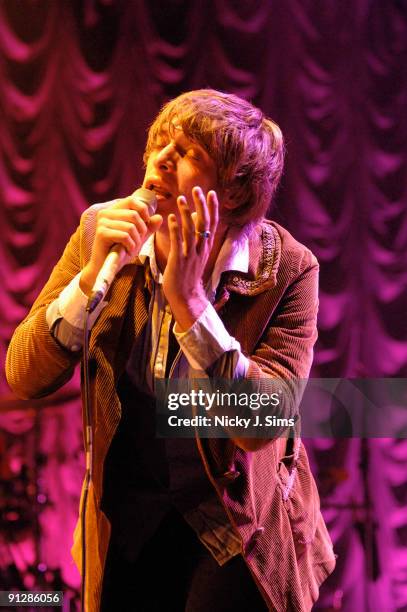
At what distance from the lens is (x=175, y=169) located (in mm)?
1202

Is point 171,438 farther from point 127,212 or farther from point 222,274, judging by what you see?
point 127,212

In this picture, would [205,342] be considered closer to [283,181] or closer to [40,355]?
[40,355]

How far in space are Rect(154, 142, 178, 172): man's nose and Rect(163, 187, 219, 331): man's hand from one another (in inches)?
5.3

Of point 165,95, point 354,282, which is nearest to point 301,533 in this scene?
point 354,282

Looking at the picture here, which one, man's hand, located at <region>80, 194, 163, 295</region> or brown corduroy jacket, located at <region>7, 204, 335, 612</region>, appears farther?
brown corduroy jacket, located at <region>7, 204, 335, 612</region>

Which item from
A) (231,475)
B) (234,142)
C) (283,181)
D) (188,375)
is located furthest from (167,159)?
(283,181)

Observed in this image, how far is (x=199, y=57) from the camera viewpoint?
251 cm

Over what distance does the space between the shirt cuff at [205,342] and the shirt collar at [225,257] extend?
0.15 metres

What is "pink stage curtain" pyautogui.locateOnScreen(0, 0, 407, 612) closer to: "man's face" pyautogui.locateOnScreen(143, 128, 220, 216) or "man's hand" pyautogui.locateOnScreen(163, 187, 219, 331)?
"man's face" pyautogui.locateOnScreen(143, 128, 220, 216)

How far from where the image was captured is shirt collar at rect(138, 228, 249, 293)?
1.24 meters

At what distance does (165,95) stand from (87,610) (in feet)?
5.82

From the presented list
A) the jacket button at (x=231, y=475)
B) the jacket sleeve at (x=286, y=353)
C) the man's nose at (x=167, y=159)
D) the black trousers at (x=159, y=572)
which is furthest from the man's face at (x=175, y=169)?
the black trousers at (x=159, y=572)

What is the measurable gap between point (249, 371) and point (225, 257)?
0.73 ft

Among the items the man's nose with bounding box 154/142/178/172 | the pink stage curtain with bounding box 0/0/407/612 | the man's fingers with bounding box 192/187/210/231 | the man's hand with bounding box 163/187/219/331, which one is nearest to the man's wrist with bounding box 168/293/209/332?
the man's hand with bounding box 163/187/219/331
